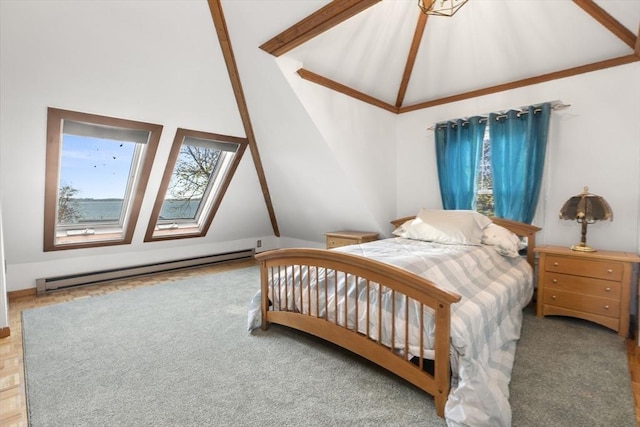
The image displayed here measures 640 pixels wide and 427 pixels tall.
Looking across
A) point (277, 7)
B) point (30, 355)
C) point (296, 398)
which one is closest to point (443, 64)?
point (277, 7)

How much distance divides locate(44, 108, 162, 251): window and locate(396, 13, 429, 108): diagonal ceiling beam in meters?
2.88

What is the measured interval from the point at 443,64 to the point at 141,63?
3119 millimetres

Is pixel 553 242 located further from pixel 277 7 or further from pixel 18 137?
pixel 18 137

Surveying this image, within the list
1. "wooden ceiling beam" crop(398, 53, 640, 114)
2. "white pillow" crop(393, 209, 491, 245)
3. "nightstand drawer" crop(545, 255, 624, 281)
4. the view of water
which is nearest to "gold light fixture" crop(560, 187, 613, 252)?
"nightstand drawer" crop(545, 255, 624, 281)

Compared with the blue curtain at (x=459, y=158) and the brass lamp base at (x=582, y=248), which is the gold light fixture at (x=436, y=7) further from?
the brass lamp base at (x=582, y=248)

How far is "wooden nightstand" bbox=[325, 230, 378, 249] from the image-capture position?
13.6 ft

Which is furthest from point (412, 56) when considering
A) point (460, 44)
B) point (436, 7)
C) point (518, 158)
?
point (518, 158)

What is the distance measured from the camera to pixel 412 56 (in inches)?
141

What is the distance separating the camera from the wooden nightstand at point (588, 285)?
2486 millimetres

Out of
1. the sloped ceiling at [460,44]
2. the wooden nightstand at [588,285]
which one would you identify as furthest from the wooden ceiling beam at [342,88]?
the wooden nightstand at [588,285]

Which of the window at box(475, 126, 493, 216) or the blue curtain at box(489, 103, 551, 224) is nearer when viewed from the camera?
the blue curtain at box(489, 103, 551, 224)

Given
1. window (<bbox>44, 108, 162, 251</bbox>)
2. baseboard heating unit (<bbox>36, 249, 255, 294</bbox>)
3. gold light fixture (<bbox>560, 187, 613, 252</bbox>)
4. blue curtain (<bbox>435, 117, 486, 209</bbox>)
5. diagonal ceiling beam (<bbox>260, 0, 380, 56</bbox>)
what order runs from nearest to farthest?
1. diagonal ceiling beam (<bbox>260, 0, 380, 56</bbox>)
2. gold light fixture (<bbox>560, 187, 613, 252</bbox>)
3. window (<bbox>44, 108, 162, 251</bbox>)
4. blue curtain (<bbox>435, 117, 486, 209</bbox>)
5. baseboard heating unit (<bbox>36, 249, 255, 294</bbox>)

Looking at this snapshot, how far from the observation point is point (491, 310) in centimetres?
201

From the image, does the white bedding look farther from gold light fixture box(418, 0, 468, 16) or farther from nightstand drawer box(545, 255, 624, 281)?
gold light fixture box(418, 0, 468, 16)
